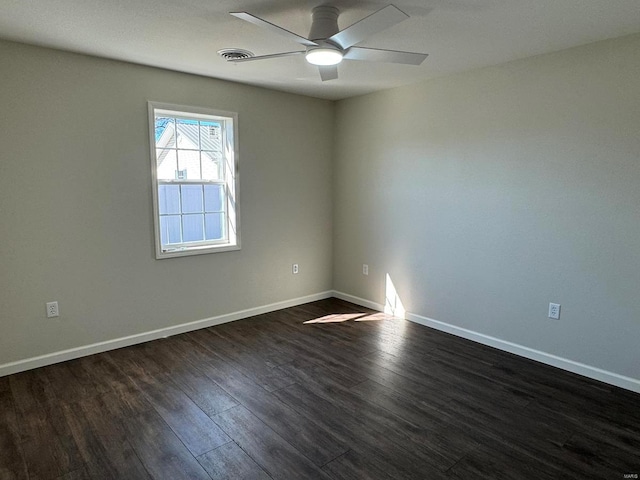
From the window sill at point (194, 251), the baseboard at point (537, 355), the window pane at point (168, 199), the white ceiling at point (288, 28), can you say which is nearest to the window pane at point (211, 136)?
the window pane at point (168, 199)

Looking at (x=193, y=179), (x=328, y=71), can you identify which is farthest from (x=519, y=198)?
(x=193, y=179)

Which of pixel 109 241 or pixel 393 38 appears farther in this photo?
pixel 109 241

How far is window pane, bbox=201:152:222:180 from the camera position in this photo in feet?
12.6

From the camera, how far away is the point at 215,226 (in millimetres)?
3979

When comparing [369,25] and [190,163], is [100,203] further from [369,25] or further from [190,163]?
[369,25]

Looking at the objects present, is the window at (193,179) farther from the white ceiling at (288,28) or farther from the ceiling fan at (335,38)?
the ceiling fan at (335,38)

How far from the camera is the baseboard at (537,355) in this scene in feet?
8.95

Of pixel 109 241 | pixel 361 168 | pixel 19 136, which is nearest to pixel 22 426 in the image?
pixel 109 241

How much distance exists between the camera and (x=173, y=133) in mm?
3598

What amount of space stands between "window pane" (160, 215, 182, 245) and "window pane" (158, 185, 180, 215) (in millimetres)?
65

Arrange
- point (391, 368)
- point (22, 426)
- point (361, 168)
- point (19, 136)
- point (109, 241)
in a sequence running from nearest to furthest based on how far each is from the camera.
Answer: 1. point (22, 426)
2. point (19, 136)
3. point (391, 368)
4. point (109, 241)
5. point (361, 168)

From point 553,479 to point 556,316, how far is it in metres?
1.46

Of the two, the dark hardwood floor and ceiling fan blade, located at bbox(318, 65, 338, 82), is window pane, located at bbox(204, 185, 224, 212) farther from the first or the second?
ceiling fan blade, located at bbox(318, 65, 338, 82)

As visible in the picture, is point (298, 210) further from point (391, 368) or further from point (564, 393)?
point (564, 393)
